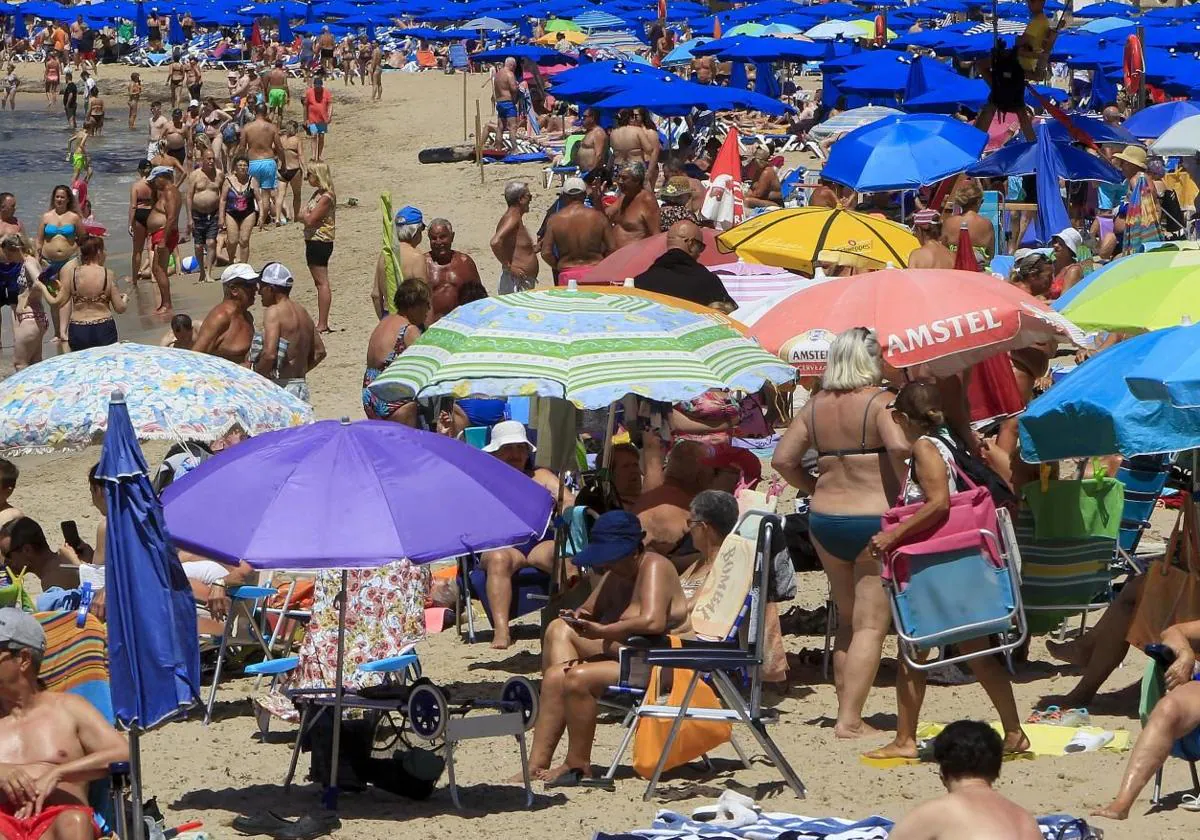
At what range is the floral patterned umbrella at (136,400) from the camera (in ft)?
23.8

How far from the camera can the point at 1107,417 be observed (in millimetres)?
6195

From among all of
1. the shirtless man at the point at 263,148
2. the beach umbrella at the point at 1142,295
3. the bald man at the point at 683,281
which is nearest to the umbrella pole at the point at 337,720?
the bald man at the point at 683,281

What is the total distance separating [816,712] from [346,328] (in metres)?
9.86

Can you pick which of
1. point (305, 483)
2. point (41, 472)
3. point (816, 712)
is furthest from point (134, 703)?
point (41, 472)

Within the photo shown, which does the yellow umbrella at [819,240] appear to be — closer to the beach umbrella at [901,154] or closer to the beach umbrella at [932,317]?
the beach umbrella at [932,317]

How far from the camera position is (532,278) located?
12.9 metres

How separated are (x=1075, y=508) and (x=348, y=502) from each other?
3.03 meters

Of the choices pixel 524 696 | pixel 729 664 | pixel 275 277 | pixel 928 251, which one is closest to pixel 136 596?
pixel 524 696

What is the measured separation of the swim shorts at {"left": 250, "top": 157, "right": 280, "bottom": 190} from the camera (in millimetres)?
21453

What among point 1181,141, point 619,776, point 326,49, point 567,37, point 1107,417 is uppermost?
point 567,37

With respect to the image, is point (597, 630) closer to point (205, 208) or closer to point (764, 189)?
point (764, 189)

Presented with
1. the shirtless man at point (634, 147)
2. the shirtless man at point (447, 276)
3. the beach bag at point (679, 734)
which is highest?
the shirtless man at point (634, 147)

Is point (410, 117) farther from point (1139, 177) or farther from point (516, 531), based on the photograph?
point (516, 531)

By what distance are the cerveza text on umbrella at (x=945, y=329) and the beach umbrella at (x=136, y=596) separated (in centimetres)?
312
